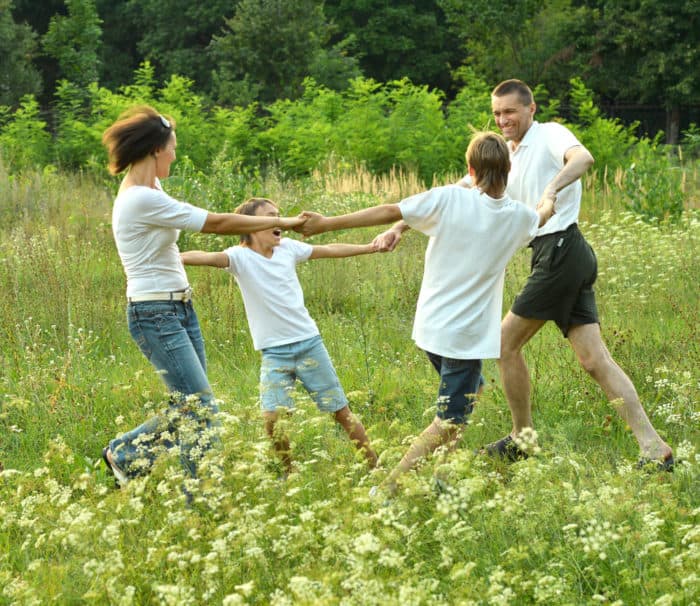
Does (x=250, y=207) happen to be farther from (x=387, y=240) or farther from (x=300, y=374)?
(x=300, y=374)

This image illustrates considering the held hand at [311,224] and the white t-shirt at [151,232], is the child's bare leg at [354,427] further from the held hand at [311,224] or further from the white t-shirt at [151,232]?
the white t-shirt at [151,232]

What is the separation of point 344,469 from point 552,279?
159 cm

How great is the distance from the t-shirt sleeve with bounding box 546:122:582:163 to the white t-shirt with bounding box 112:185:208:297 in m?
1.97

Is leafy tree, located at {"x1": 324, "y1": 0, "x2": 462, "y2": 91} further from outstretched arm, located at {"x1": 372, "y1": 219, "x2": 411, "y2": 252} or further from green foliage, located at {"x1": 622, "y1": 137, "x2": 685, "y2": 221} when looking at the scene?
outstretched arm, located at {"x1": 372, "y1": 219, "x2": 411, "y2": 252}

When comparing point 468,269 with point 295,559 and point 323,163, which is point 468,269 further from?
point 323,163

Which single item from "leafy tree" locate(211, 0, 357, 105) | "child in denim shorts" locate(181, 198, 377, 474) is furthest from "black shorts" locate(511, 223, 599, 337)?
"leafy tree" locate(211, 0, 357, 105)

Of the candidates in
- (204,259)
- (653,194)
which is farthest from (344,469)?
(653,194)

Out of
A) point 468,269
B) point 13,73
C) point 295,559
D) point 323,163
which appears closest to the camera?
point 295,559

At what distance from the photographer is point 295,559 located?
3912mm

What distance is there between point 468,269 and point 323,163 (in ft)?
40.9

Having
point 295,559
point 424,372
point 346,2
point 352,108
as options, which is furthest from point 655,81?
point 295,559

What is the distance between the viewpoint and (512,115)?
17.7ft

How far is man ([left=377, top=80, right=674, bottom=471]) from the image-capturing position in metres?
5.29

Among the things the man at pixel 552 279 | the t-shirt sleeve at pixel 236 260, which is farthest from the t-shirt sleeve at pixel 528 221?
the t-shirt sleeve at pixel 236 260
